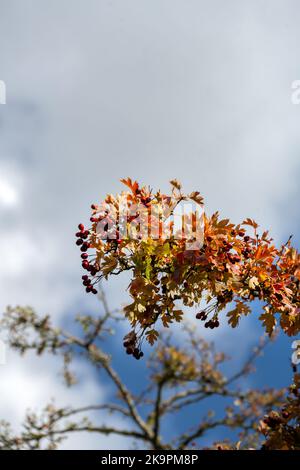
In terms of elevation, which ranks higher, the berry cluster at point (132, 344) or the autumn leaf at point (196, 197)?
the autumn leaf at point (196, 197)

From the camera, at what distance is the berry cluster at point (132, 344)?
Result: 4020 millimetres

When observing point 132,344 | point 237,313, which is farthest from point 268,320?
point 132,344

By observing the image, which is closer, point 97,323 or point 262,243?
point 262,243

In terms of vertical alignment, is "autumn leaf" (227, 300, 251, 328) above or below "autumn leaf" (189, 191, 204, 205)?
below

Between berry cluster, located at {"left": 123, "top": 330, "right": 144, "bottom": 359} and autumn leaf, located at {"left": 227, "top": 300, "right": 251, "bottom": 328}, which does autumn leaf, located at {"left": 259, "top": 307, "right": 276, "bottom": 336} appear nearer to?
autumn leaf, located at {"left": 227, "top": 300, "right": 251, "bottom": 328}

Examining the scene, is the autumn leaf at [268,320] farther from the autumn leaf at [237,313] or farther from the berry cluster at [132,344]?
the berry cluster at [132,344]

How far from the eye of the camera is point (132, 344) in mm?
4035

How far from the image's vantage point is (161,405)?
14594 millimetres

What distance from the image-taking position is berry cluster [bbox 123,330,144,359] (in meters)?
4.02

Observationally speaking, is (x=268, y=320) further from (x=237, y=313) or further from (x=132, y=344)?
(x=132, y=344)
